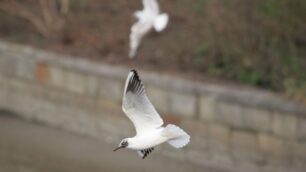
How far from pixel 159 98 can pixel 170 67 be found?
674 millimetres

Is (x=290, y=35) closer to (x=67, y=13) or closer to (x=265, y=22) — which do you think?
(x=265, y=22)

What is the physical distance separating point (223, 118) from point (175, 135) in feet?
12.1

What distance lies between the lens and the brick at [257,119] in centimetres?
935

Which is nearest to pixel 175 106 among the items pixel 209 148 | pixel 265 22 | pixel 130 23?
pixel 209 148

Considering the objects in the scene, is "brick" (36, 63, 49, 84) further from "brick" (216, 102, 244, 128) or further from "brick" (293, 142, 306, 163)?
"brick" (293, 142, 306, 163)

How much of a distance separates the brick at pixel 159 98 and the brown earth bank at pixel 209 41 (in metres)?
0.38

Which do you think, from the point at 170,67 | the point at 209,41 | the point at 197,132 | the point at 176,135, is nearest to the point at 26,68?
the point at 170,67

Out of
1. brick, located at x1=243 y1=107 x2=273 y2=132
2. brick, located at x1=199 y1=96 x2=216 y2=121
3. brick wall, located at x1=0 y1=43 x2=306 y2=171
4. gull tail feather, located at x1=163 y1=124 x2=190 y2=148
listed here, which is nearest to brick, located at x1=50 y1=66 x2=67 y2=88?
brick wall, located at x1=0 y1=43 x2=306 y2=171

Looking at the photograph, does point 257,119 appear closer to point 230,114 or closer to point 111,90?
point 230,114

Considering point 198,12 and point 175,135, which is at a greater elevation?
point 198,12

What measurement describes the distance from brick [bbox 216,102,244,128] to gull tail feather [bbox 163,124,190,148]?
138 inches

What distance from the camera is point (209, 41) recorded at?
1062cm

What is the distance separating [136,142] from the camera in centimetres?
616

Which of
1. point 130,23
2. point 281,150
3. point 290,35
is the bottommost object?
point 281,150
